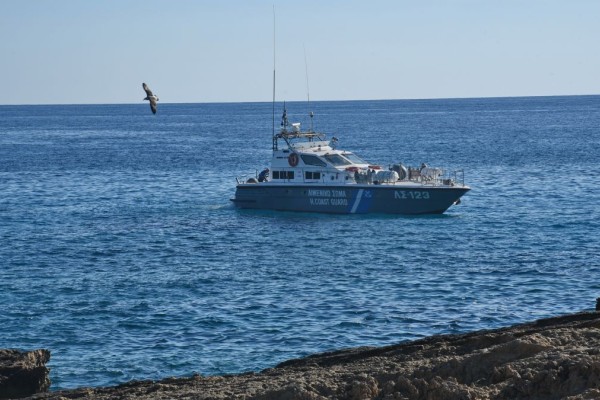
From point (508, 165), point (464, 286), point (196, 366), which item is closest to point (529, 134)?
point (508, 165)

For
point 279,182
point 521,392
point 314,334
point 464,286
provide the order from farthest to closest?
1. point 279,182
2. point 464,286
3. point 314,334
4. point 521,392

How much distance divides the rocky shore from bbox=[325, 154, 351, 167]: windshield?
32.6m

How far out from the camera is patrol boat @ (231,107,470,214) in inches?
1833

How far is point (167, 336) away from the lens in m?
25.2

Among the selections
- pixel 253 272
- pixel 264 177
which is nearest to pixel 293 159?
pixel 264 177

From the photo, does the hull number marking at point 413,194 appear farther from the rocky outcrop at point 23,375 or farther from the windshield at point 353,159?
the rocky outcrop at point 23,375

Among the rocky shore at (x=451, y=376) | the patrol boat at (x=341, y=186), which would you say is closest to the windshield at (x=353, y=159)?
the patrol boat at (x=341, y=186)

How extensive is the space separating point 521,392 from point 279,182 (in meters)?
38.0

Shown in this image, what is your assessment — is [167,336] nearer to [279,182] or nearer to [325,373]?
[325,373]

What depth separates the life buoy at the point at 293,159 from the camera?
158 feet

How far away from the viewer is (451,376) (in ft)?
40.0

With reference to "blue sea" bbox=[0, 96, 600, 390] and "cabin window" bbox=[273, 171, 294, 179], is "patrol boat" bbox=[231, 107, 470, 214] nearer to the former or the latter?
"cabin window" bbox=[273, 171, 294, 179]

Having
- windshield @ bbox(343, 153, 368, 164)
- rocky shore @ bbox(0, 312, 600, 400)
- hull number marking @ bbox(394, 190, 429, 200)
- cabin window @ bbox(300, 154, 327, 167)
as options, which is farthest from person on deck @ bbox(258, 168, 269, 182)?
rocky shore @ bbox(0, 312, 600, 400)

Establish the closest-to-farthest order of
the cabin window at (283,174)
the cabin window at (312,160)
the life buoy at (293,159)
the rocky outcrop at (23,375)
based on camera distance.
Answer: the rocky outcrop at (23,375) < the cabin window at (312,160) < the life buoy at (293,159) < the cabin window at (283,174)
